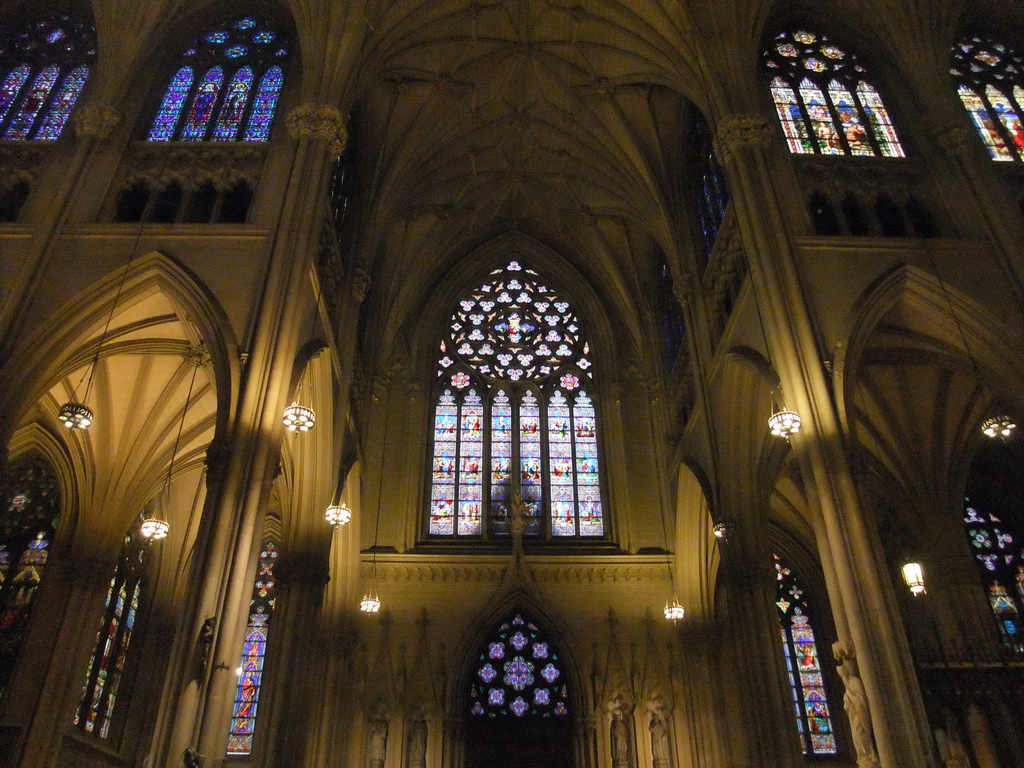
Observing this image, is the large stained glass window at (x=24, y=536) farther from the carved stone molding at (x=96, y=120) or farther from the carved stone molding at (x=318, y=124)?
the carved stone molding at (x=318, y=124)

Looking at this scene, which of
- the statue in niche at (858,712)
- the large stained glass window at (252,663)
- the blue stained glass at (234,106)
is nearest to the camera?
the statue in niche at (858,712)

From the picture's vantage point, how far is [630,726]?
18.3 metres

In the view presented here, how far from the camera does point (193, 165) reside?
1579 centimetres

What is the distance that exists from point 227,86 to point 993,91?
16443 millimetres

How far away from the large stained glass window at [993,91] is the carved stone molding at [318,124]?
12684 millimetres

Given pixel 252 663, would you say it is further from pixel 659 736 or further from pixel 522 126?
pixel 522 126

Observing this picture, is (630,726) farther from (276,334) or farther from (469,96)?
(469,96)

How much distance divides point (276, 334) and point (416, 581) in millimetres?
9508

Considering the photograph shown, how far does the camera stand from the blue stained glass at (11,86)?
56.7 feet

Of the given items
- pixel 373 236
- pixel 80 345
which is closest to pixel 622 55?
pixel 373 236

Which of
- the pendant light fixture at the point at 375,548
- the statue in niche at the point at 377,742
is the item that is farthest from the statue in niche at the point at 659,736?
the pendant light fixture at the point at 375,548

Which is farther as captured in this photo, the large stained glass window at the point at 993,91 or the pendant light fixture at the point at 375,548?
the pendant light fixture at the point at 375,548

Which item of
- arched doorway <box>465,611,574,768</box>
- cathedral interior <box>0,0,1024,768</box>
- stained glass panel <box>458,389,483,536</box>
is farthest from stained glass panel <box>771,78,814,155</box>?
arched doorway <box>465,611,574,768</box>

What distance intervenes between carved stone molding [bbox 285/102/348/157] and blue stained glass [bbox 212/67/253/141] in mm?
2013
